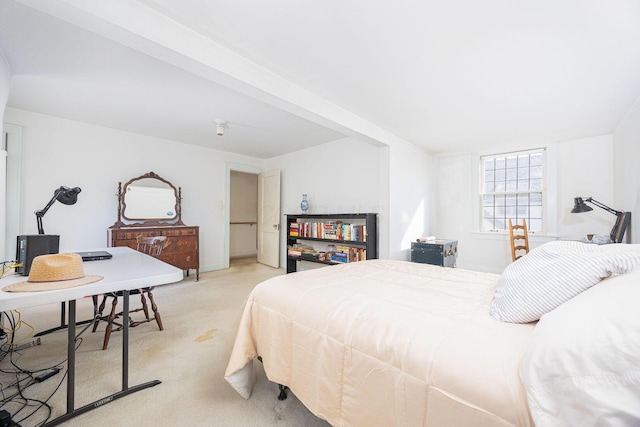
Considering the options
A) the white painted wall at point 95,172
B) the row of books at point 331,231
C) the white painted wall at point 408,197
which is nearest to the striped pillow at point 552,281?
the white painted wall at point 408,197

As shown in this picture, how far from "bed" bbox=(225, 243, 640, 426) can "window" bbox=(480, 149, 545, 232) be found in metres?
3.47

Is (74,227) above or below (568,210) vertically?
below

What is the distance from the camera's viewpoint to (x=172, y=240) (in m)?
4.04

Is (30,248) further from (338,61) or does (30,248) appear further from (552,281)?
(552,281)

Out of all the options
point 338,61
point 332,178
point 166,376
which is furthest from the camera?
point 332,178

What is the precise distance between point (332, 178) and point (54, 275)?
380 cm

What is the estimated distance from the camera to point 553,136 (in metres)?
3.65

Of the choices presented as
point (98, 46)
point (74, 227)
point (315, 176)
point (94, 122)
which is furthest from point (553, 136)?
point (74, 227)

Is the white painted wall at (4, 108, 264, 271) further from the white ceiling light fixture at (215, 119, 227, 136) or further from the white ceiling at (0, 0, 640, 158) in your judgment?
the white ceiling light fixture at (215, 119, 227, 136)

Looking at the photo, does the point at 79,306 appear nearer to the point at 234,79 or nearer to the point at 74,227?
the point at 74,227

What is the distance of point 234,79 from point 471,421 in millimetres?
2326

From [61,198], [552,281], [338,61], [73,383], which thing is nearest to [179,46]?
[338,61]

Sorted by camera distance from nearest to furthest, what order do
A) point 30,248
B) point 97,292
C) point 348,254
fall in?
point 97,292
point 30,248
point 348,254

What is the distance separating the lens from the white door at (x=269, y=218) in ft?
17.6
